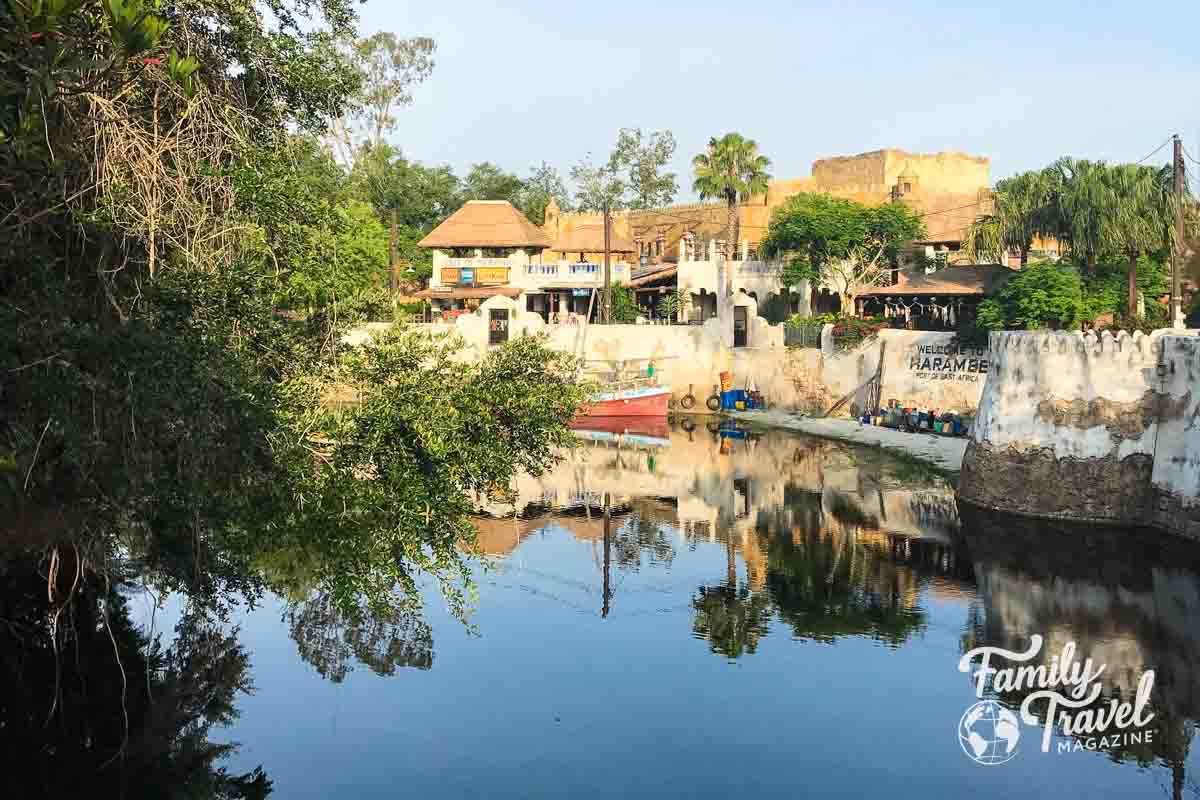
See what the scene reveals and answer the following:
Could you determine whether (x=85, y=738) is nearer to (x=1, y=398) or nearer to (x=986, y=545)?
(x=1, y=398)

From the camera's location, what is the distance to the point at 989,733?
13.5 m

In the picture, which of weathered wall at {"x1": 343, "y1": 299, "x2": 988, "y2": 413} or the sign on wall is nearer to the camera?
the sign on wall

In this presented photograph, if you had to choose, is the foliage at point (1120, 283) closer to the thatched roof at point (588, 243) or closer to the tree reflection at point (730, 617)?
the tree reflection at point (730, 617)

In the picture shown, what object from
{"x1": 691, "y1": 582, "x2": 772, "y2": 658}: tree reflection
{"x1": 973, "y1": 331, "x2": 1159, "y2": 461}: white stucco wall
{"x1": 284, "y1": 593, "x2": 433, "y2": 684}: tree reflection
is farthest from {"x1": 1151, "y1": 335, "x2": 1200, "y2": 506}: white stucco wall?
{"x1": 284, "y1": 593, "x2": 433, "y2": 684}: tree reflection

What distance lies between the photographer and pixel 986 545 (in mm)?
21766

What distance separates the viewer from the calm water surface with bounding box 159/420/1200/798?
12.4 metres

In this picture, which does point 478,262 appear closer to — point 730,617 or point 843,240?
point 843,240

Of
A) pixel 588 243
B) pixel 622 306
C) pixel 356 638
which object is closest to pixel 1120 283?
pixel 622 306

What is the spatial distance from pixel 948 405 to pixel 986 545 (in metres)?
13.0

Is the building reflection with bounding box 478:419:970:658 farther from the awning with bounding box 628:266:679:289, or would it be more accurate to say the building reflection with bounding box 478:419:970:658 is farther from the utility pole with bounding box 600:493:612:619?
the awning with bounding box 628:266:679:289

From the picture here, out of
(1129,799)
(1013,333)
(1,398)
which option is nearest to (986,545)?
(1013,333)

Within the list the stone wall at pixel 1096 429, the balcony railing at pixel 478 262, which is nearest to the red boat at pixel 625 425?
the balcony railing at pixel 478 262

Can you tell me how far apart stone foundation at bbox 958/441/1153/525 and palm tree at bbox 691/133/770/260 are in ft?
76.5

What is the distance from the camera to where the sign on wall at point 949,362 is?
3303cm
